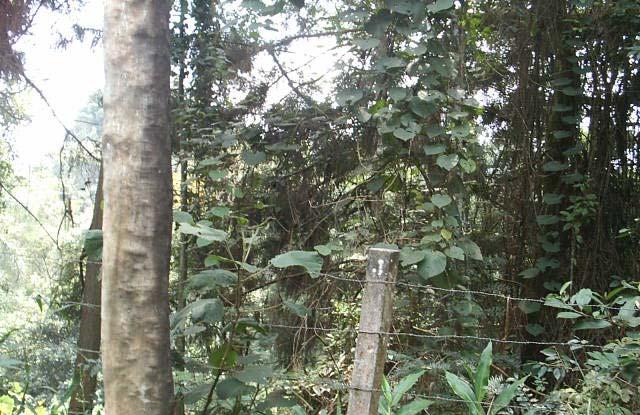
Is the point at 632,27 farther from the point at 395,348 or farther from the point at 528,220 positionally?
the point at 395,348

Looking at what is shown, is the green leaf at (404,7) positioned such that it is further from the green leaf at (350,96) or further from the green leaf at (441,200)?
the green leaf at (441,200)

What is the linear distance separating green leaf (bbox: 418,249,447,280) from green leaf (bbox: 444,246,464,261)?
3cm

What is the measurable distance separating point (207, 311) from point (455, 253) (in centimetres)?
144

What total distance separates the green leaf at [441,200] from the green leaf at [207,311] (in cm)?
145

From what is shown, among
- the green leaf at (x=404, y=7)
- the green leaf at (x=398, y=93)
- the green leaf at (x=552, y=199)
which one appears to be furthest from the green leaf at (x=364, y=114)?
the green leaf at (x=552, y=199)

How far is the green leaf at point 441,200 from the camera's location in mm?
3561

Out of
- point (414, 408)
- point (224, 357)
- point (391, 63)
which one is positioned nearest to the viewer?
point (414, 408)

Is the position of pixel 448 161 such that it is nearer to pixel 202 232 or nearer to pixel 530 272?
pixel 202 232

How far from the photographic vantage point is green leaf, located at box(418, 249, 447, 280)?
3.36m

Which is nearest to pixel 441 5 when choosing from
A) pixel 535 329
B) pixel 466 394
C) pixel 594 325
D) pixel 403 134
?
pixel 403 134

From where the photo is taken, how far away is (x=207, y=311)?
2.63 metres

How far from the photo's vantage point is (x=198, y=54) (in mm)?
6105

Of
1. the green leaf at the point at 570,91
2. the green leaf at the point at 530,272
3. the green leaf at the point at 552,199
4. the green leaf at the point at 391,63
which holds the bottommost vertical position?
the green leaf at the point at 530,272

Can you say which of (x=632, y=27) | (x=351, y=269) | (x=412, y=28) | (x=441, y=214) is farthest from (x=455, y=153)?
(x=632, y=27)
